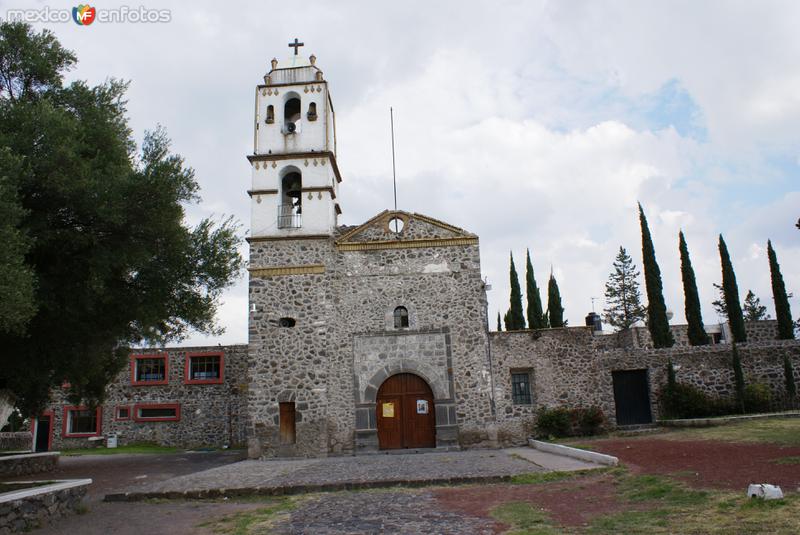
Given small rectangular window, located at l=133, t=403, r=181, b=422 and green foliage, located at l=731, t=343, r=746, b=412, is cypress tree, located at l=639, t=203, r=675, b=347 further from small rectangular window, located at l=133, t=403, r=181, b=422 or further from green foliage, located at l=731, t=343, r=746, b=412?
small rectangular window, located at l=133, t=403, r=181, b=422

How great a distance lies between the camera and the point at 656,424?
842 inches

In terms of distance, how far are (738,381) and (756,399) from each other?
786mm

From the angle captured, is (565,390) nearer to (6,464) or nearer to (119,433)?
(6,464)

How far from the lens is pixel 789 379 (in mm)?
21141

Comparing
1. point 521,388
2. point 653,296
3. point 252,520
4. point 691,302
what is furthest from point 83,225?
point 691,302

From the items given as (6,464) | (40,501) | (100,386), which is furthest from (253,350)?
(40,501)

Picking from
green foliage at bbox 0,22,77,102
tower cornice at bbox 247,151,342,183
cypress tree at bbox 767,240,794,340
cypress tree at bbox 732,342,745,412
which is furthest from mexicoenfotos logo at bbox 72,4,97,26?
cypress tree at bbox 767,240,794,340

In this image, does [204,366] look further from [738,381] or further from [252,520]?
[738,381]

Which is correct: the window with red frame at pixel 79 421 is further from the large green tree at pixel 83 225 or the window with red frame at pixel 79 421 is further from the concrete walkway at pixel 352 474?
the large green tree at pixel 83 225

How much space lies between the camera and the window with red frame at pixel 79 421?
96.5ft

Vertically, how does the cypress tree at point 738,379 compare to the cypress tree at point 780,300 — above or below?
below

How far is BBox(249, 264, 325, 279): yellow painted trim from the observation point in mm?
20391

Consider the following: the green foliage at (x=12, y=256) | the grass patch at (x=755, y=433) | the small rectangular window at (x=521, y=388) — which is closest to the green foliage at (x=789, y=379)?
the grass patch at (x=755, y=433)

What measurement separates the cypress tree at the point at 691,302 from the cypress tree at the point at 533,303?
7.54m
